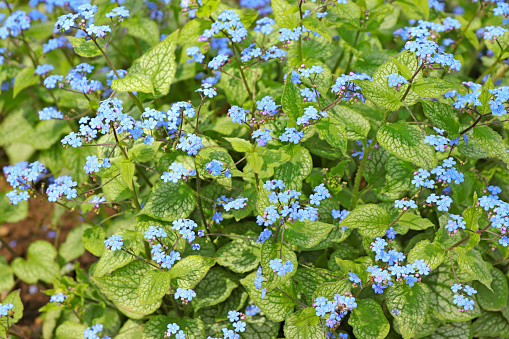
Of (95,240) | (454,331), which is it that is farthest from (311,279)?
(95,240)

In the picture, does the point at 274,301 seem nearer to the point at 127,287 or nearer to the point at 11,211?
the point at 127,287

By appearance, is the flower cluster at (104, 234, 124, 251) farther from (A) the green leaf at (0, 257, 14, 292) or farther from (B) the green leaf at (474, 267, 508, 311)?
(B) the green leaf at (474, 267, 508, 311)

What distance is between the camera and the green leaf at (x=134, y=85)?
10.5 ft

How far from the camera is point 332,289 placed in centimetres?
301

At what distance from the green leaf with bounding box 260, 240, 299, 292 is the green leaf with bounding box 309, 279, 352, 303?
0.23 m

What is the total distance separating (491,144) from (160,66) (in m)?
2.56

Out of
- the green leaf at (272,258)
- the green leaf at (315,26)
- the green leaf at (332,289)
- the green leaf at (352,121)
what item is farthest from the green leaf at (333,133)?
the green leaf at (332,289)

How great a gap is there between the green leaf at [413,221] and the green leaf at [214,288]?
139 cm

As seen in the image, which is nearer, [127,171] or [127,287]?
[127,171]

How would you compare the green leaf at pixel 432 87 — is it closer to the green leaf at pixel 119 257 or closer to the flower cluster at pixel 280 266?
the flower cluster at pixel 280 266

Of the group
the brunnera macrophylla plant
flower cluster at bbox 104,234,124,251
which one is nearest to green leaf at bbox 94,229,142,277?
the brunnera macrophylla plant

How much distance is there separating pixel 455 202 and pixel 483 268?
70 centimetres

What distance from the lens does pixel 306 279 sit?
3.30 metres

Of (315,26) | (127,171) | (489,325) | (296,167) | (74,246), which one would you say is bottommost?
(489,325)
